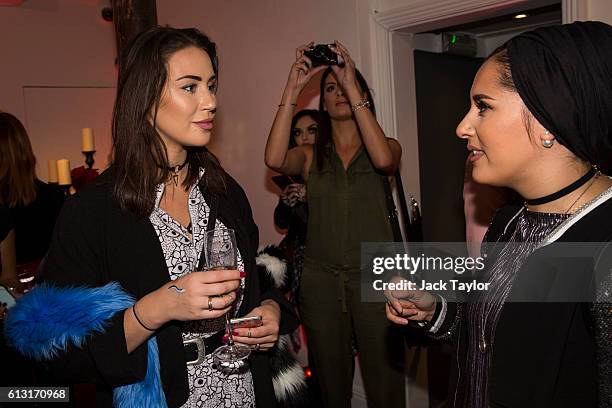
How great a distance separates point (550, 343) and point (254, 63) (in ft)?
11.0

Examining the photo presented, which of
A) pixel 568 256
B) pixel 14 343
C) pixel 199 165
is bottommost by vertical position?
pixel 14 343

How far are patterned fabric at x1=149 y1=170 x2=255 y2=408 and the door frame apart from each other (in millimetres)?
1923

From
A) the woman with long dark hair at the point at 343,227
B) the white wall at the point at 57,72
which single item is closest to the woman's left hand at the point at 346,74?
the woman with long dark hair at the point at 343,227

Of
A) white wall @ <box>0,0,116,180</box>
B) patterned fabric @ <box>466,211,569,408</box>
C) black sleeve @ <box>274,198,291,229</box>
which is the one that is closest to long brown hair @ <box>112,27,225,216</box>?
patterned fabric @ <box>466,211,569,408</box>

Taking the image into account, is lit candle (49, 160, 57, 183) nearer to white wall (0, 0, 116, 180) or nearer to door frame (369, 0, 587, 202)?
white wall (0, 0, 116, 180)

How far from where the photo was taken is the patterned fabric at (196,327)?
5.20 feet

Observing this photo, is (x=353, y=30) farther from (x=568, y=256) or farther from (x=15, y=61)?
(x=15, y=61)

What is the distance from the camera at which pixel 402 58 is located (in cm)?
329

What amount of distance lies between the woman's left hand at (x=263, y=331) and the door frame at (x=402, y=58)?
74.1 inches

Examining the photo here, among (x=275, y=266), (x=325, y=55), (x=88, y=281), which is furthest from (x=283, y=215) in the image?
(x=88, y=281)

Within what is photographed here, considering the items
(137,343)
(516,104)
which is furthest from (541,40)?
(137,343)

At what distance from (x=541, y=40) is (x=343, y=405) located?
2292mm

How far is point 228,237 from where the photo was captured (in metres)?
1.38

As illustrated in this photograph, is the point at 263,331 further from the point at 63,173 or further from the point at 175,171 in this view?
the point at 63,173
